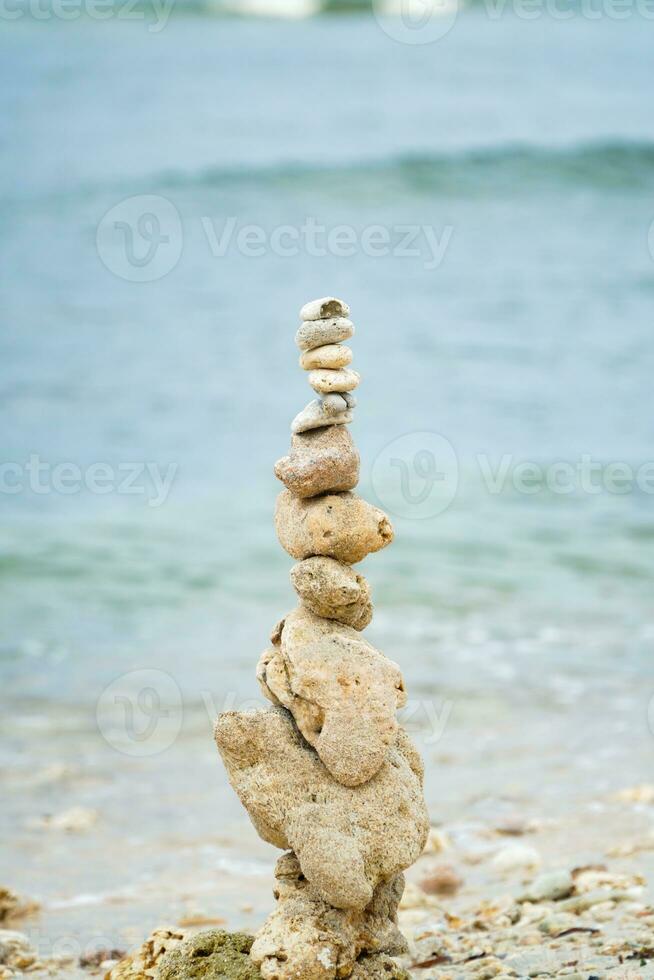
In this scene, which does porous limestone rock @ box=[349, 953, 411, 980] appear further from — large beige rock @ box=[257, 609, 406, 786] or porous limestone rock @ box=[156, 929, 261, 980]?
large beige rock @ box=[257, 609, 406, 786]

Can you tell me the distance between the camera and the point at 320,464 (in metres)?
4.73

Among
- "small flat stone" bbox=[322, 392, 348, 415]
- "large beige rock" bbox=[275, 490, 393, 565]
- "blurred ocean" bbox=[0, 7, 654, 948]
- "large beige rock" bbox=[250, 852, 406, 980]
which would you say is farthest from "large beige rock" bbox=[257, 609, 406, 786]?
"blurred ocean" bbox=[0, 7, 654, 948]

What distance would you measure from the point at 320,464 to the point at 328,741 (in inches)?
38.4

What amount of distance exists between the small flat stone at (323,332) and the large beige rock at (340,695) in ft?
3.35

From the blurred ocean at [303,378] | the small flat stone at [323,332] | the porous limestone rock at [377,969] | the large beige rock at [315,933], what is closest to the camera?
the large beige rock at [315,933]

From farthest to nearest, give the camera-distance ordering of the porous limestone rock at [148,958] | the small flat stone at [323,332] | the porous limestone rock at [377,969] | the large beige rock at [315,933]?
the porous limestone rock at [148,958] → the small flat stone at [323,332] → the porous limestone rock at [377,969] → the large beige rock at [315,933]

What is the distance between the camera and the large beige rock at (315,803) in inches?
183

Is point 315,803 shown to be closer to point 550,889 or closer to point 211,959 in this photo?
point 211,959

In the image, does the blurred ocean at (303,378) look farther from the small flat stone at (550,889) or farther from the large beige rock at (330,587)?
the large beige rock at (330,587)

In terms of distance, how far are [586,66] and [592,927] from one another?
23510mm

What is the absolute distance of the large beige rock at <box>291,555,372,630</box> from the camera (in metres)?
4.75

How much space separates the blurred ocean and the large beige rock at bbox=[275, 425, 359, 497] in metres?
3.78

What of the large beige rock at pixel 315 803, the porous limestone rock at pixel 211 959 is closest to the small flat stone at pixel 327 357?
the large beige rock at pixel 315 803

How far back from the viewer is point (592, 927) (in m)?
5.91
